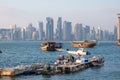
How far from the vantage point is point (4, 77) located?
201 ft

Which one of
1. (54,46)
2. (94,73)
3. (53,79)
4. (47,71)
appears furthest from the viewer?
(54,46)

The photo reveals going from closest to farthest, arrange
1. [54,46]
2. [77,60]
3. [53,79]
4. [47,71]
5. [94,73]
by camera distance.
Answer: [53,79]
[47,71]
[94,73]
[77,60]
[54,46]

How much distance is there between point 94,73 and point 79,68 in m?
4.12

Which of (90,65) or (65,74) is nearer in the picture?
(65,74)

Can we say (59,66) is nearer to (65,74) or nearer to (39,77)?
(65,74)

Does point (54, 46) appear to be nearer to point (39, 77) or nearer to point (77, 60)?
point (77, 60)

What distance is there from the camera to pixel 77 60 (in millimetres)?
78812

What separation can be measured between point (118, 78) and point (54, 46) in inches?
3902

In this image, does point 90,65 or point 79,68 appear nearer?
point 79,68

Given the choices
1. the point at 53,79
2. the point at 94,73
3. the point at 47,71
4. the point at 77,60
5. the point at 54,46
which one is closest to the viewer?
the point at 53,79

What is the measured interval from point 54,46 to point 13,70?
97.6 meters

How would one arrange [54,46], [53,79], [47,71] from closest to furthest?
[53,79] → [47,71] → [54,46]

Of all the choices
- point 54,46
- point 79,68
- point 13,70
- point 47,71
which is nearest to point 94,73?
point 79,68

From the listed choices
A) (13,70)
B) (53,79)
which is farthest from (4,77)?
(53,79)
